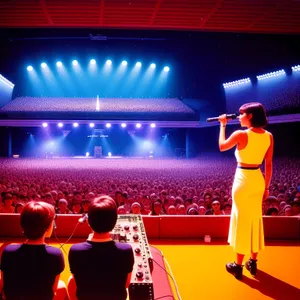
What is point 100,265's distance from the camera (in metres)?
1.59

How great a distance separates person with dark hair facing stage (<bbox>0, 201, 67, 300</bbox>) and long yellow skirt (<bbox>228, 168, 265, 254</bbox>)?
161cm

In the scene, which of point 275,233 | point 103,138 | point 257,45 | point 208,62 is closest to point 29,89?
point 103,138

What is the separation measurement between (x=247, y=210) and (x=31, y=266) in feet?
5.94

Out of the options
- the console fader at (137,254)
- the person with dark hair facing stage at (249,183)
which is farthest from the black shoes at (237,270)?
the console fader at (137,254)

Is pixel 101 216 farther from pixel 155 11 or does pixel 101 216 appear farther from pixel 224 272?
pixel 155 11

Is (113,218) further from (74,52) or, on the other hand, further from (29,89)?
(29,89)

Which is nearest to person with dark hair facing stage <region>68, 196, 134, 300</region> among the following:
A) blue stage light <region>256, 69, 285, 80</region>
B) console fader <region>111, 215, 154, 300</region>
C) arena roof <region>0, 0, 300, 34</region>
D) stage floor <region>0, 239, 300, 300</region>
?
console fader <region>111, 215, 154, 300</region>

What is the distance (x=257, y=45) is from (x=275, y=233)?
616 inches

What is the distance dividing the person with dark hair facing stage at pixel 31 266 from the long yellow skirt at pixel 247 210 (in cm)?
161

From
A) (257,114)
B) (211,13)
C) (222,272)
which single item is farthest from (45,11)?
(222,272)

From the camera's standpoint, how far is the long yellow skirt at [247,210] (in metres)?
2.59

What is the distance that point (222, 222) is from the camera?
3.63 m

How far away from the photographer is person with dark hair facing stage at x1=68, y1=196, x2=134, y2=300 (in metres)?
1.59

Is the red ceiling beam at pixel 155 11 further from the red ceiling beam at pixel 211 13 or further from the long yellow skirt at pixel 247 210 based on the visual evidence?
the long yellow skirt at pixel 247 210
